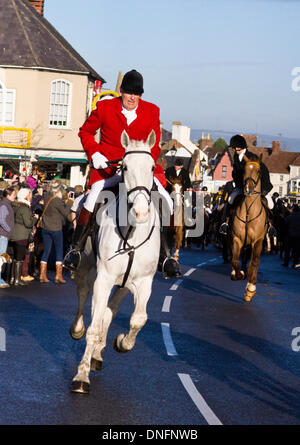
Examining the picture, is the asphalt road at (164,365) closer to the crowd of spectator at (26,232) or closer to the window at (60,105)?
the crowd of spectator at (26,232)

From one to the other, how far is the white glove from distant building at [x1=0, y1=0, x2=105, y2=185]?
34.3m

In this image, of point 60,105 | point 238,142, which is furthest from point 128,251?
point 60,105

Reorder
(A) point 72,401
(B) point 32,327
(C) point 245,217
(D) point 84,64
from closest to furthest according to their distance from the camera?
(A) point 72,401 → (B) point 32,327 → (C) point 245,217 → (D) point 84,64

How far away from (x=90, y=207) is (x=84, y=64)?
39.3 metres

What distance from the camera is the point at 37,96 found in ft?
143

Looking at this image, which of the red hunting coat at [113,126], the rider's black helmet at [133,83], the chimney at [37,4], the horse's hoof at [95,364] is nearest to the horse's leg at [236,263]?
the red hunting coat at [113,126]

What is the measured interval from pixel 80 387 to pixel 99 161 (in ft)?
7.97

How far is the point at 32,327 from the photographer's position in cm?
1134

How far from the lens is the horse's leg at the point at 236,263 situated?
15.9m

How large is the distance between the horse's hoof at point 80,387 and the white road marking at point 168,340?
244 cm

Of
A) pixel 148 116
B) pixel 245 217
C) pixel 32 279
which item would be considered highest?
pixel 148 116

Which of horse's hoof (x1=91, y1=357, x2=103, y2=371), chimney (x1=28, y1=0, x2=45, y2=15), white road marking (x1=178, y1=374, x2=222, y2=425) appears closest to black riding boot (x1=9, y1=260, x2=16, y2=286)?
horse's hoof (x1=91, y1=357, x2=103, y2=371)
